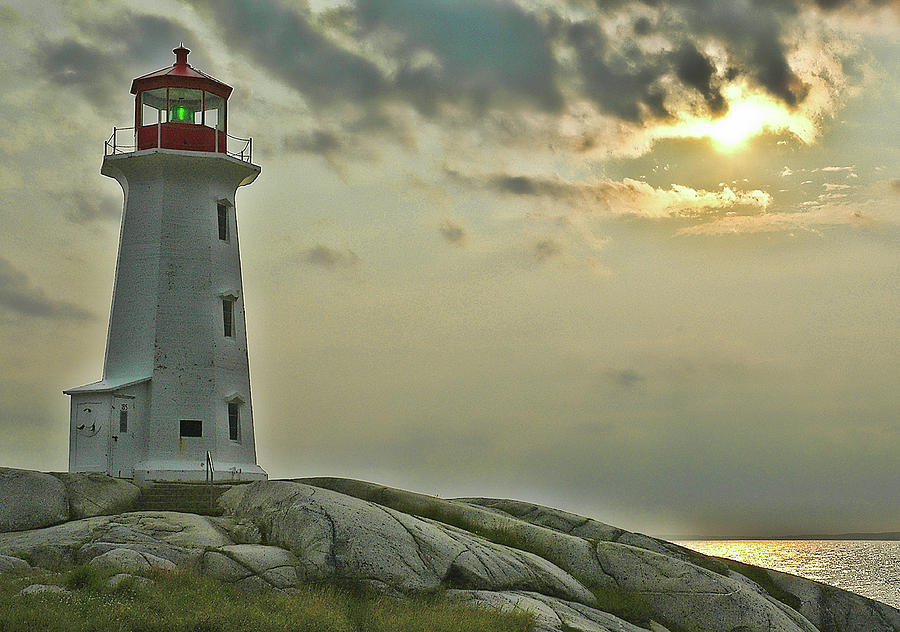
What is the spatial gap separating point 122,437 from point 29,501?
29.8 feet

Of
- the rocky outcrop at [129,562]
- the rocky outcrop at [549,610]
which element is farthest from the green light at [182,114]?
the rocky outcrop at [549,610]

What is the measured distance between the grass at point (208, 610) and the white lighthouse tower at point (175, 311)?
15143mm

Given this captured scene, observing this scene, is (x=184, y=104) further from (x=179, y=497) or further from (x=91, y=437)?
(x=179, y=497)

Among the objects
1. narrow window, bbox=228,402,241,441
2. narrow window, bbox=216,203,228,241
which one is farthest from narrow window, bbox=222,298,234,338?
narrow window, bbox=228,402,241,441

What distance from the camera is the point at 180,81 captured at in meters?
37.3

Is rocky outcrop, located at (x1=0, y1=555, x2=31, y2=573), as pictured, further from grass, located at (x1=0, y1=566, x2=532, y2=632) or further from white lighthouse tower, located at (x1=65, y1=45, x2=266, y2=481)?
white lighthouse tower, located at (x1=65, y1=45, x2=266, y2=481)

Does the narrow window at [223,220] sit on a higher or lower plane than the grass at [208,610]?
higher

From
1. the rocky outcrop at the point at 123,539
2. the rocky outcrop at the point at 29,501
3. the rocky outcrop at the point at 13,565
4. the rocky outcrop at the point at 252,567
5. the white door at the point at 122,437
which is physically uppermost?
the white door at the point at 122,437

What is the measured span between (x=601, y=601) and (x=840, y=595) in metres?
9.92

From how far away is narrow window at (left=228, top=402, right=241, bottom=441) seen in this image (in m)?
36.4

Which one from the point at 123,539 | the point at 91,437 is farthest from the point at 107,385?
the point at 123,539

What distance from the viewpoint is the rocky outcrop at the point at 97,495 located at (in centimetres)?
2648

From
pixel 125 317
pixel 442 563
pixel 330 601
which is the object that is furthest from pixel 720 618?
pixel 125 317

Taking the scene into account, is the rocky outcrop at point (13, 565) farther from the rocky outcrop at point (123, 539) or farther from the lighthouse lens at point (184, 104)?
the lighthouse lens at point (184, 104)
